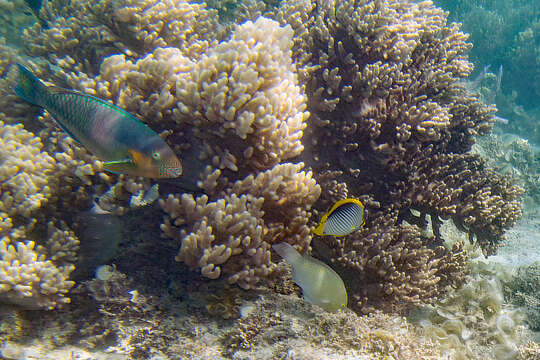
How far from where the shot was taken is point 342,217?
252 cm

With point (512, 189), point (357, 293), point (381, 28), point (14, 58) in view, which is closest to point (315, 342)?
point (357, 293)

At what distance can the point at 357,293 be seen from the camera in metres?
3.13

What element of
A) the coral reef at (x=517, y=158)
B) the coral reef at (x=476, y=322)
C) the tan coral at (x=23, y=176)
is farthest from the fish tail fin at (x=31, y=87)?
the coral reef at (x=517, y=158)

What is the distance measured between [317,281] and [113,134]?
171 cm

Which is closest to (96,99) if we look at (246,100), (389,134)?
(246,100)

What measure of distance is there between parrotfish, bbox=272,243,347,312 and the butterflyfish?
0.30 metres

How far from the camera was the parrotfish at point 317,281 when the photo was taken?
93.5 inches

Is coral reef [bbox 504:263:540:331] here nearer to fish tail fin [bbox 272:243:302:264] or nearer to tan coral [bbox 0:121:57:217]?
fish tail fin [bbox 272:243:302:264]

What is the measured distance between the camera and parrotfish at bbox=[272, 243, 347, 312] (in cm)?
238

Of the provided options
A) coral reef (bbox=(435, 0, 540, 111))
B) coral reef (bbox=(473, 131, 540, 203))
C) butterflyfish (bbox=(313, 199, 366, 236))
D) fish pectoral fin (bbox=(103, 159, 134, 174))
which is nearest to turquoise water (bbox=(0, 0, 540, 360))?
fish pectoral fin (bbox=(103, 159, 134, 174))

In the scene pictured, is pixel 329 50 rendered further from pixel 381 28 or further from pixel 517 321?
pixel 517 321

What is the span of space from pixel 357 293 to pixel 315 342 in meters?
0.95

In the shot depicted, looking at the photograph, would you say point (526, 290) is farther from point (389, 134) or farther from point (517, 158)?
Result: point (517, 158)

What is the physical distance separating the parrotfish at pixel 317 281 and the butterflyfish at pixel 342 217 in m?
Answer: 0.30
